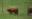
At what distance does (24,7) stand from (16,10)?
0.31 feet

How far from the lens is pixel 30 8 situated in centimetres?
54

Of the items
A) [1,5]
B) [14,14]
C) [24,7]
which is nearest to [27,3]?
[24,7]

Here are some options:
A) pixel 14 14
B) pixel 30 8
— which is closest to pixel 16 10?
pixel 14 14

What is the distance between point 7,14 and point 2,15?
0.19ft

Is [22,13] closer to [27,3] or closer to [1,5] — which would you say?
[27,3]

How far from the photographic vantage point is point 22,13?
1.79 feet

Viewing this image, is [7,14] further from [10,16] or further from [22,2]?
[22,2]

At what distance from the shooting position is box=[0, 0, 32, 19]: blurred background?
Answer: 541 millimetres

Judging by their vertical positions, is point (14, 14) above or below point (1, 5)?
below

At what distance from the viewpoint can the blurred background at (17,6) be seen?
1.77ft

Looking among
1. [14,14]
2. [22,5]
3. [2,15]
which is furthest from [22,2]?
[2,15]

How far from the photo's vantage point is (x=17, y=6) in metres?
0.54

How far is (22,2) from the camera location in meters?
0.54

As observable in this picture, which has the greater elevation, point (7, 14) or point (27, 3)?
point (27, 3)
